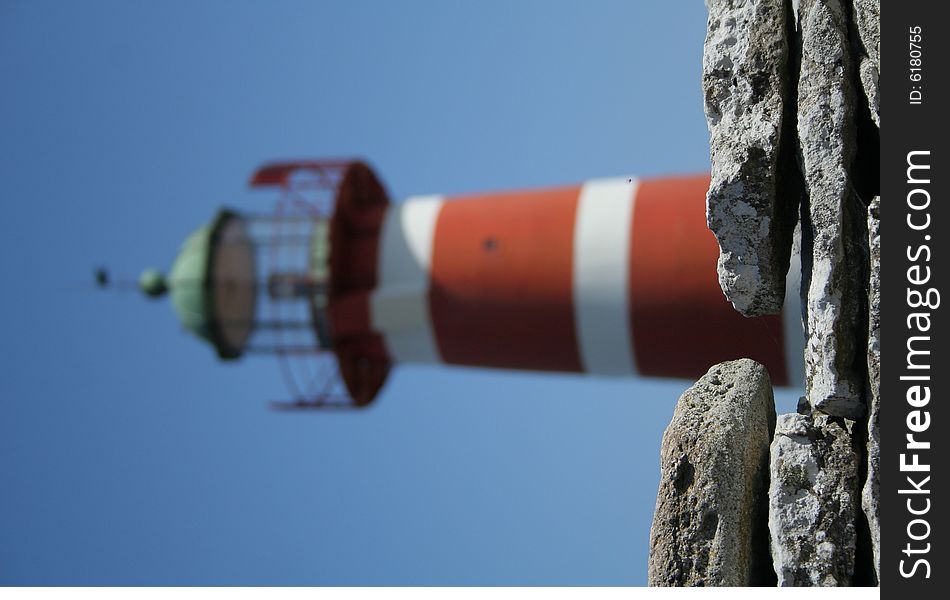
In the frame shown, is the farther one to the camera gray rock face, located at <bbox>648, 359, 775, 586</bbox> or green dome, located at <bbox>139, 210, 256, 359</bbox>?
green dome, located at <bbox>139, 210, 256, 359</bbox>

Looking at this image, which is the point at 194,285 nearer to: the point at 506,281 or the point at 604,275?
the point at 506,281

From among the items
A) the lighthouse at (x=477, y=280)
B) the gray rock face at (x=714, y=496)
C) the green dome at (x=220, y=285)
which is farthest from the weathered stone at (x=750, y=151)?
the green dome at (x=220, y=285)

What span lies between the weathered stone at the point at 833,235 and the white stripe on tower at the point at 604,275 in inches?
130

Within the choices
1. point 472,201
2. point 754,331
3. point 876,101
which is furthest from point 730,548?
point 472,201

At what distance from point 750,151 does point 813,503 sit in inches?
20.7

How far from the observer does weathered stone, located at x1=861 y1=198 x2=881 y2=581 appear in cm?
158

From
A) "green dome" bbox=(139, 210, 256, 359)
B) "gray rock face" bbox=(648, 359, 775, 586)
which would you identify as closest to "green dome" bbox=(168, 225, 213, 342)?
"green dome" bbox=(139, 210, 256, 359)

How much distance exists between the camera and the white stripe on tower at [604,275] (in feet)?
16.5

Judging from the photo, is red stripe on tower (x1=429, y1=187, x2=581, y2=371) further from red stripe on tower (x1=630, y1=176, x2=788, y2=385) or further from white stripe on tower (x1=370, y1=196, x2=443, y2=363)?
red stripe on tower (x1=630, y1=176, x2=788, y2=385)

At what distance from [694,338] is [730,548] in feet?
10.1

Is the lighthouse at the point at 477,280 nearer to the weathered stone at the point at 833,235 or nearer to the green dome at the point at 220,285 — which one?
the green dome at the point at 220,285

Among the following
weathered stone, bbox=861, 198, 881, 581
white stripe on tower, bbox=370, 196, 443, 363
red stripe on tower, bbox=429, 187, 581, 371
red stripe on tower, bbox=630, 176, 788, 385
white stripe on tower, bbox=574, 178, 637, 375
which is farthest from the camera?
white stripe on tower, bbox=370, 196, 443, 363

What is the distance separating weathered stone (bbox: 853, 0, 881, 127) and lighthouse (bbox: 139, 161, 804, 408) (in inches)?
92.5
